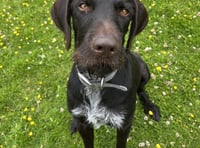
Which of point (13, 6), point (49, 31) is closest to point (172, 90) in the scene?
point (49, 31)

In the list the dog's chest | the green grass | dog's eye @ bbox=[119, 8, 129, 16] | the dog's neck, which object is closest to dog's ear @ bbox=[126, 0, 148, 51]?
dog's eye @ bbox=[119, 8, 129, 16]

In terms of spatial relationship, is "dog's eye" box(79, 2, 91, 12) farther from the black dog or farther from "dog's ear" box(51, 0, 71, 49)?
"dog's ear" box(51, 0, 71, 49)

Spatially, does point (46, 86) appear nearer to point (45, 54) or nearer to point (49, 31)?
point (45, 54)

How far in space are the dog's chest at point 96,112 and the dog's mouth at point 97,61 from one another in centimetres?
43

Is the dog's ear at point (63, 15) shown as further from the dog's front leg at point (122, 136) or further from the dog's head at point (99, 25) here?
the dog's front leg at point (122, 136)

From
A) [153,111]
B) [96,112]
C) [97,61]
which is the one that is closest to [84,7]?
[97,61]

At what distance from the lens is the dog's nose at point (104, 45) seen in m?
2.93

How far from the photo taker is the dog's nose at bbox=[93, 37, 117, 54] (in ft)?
9.61

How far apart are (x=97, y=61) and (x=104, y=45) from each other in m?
0.25

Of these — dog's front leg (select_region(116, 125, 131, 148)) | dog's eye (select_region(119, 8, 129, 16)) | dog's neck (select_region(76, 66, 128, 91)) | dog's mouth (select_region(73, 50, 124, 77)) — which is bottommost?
dog's front leg (select_region(116, 125, 131, 148))

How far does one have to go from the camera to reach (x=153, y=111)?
5.20 meters

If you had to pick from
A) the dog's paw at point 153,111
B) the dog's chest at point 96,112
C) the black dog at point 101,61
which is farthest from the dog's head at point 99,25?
the dog's paw at point 153,111

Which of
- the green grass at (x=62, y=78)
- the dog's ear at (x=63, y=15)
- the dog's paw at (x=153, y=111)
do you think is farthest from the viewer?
the dog's paw at (x=153, y=111)

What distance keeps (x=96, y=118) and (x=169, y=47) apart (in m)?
2.79
